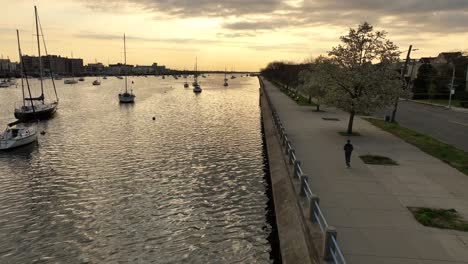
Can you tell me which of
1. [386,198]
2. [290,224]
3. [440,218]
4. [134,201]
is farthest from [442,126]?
[134,201]

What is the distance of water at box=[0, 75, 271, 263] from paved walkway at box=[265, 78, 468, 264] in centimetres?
343

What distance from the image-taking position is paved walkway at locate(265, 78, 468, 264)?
34.7ft

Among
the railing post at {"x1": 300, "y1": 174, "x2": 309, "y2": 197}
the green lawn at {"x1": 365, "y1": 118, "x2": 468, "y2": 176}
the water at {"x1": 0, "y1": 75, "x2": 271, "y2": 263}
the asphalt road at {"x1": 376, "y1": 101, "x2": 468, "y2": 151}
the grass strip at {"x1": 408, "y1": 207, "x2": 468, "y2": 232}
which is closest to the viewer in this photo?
the grass strip at {"x1": 408, "y1": 207, "x2": 468, "y2": 232}

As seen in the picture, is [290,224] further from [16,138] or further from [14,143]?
[16,138]

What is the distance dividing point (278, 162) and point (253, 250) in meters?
8.35

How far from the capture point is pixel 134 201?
1936 cm

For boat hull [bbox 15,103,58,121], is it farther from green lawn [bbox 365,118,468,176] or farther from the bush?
the bush

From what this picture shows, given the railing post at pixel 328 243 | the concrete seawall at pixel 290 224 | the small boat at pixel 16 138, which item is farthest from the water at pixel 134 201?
the railing post at pixel 328 243

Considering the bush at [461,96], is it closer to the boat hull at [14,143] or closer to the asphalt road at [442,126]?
the asphalt road at [442,126]

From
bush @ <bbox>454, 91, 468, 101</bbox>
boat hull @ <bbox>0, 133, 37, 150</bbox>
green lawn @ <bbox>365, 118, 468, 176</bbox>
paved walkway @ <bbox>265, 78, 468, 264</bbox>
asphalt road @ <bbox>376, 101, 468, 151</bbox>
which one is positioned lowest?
boat hull @ <bbox>0, 133, 37, 150</bbox>

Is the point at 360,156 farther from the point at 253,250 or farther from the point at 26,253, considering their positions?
the point at 26,253

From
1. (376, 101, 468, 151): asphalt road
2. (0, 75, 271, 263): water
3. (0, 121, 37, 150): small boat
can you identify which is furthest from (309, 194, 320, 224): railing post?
(0, 121, 37, 150): small boat

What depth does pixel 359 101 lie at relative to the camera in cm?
2978

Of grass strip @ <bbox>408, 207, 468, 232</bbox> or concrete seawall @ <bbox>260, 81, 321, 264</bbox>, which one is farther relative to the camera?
grass strip @ <bbox>408, 207, 468, 232</bbox>
